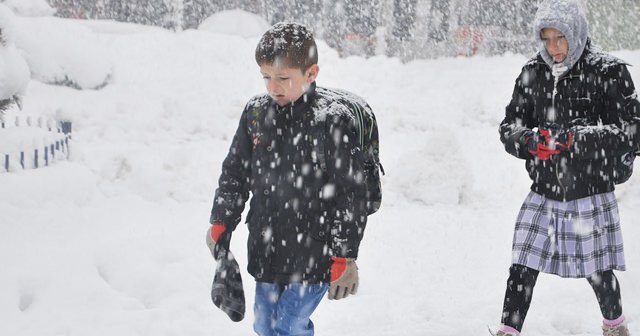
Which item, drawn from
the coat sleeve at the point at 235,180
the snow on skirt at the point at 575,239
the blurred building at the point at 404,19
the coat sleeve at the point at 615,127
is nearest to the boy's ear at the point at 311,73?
the coat sleeve at the point at 235,180

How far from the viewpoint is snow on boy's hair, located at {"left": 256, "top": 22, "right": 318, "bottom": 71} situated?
2861 millimetres

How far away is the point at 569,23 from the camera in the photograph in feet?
11.6

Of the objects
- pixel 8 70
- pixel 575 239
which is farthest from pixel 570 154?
pixel 8 70

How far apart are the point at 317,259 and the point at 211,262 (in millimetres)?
3487

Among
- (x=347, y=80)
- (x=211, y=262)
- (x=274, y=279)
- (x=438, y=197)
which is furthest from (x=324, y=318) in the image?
(x=347, y=80)

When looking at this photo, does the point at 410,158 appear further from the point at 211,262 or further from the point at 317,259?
the point at 317,259

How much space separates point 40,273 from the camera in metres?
5.04

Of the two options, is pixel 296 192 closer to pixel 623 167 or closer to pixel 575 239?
pixel 575 239

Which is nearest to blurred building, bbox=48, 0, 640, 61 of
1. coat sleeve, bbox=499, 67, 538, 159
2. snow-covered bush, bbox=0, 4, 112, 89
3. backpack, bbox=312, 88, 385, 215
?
snow-covered bush, bbox=0, 4, 112, 89

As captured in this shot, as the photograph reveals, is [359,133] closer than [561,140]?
Yes

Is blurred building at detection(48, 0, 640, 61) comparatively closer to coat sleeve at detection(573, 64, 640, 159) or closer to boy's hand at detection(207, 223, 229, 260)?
coat sleeve at detection(573, 64, 640, 159)

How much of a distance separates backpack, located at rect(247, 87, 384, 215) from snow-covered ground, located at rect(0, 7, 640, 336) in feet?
5.75

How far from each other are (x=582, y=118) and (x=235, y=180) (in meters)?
1.88

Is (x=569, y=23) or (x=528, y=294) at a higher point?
(x=569, y=23)
